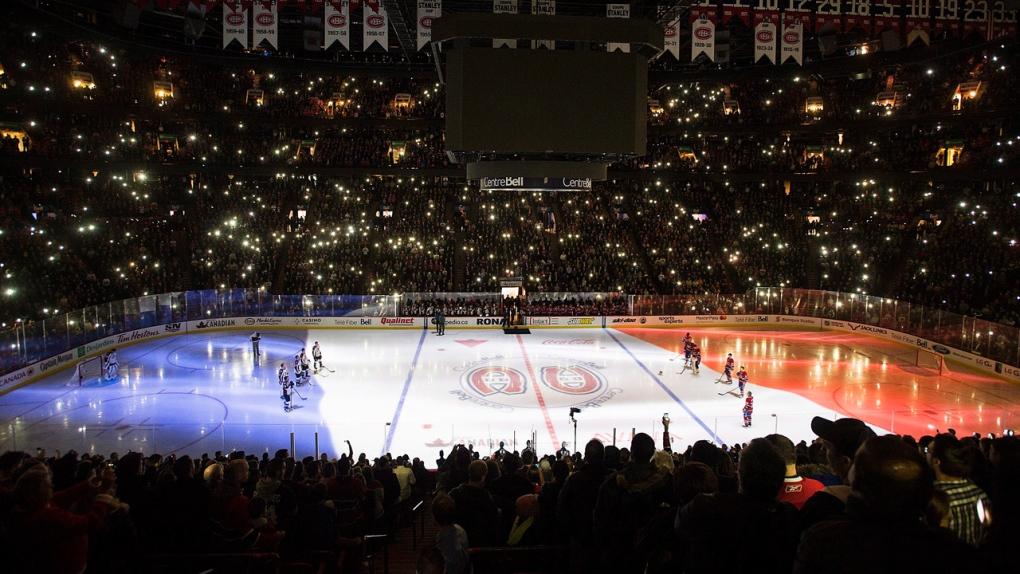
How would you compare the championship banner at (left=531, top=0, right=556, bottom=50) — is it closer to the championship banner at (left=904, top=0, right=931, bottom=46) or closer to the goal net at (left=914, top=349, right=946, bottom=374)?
the championship banner at (left=904, top=0, right=931, bottom=46)

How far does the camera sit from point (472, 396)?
20422 millimetres

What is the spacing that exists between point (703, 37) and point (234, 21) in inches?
619

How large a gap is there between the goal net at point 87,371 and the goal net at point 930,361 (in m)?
28.8

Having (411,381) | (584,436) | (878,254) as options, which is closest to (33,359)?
(411,381)

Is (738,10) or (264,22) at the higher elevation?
(738,10)

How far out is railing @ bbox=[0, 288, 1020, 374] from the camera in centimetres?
2300

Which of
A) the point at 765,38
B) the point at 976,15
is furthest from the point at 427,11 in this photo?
the point at 976,15

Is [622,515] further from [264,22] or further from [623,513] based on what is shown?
[264,22]

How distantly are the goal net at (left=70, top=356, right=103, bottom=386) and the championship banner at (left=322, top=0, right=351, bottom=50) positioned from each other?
1319 centimetres

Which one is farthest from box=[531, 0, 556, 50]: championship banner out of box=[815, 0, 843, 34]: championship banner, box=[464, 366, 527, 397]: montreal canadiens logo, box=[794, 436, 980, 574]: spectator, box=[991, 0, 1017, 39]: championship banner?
box=[991, 0, 1017, 39]: championship banner

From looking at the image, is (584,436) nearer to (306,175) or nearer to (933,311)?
(933,311)

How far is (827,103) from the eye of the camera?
3900cm

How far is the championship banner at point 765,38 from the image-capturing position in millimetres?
23156

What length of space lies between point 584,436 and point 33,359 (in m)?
17.8
